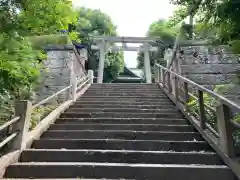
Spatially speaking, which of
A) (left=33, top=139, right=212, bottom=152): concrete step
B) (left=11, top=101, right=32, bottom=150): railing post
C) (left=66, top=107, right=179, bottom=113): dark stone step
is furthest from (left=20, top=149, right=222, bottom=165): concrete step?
(left=66, top=107, right=179, bottom=113): dark stone step

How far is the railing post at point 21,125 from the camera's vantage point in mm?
3615

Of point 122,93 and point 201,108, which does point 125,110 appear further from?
point 122,93

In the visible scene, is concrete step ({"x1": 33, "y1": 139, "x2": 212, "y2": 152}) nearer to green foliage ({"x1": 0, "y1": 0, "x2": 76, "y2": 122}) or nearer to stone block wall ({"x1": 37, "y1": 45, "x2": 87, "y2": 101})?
green foliage ({"x1": 0, "y1": 0, "x2": 76, "y2": 122})

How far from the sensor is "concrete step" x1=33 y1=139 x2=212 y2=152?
397 cm

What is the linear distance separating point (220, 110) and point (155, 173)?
1110mm

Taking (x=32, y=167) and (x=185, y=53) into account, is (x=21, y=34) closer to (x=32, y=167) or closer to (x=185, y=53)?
(x=32, y=167)

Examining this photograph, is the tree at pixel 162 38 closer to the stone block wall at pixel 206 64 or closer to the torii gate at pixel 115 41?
the torii gate at pixel 115 41

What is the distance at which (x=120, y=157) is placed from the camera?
3.56 m

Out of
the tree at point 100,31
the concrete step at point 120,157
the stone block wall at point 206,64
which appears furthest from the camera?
the tree at point 100,31

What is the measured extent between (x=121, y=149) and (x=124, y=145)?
0.07 metres

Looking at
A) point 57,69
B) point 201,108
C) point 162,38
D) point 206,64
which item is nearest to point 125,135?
point 201,108

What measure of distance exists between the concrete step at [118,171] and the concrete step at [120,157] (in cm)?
29

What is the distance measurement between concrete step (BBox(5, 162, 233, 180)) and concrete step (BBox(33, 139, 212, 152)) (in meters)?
0.75

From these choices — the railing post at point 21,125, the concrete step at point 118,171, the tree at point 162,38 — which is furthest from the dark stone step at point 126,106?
the tree at point 162,38
